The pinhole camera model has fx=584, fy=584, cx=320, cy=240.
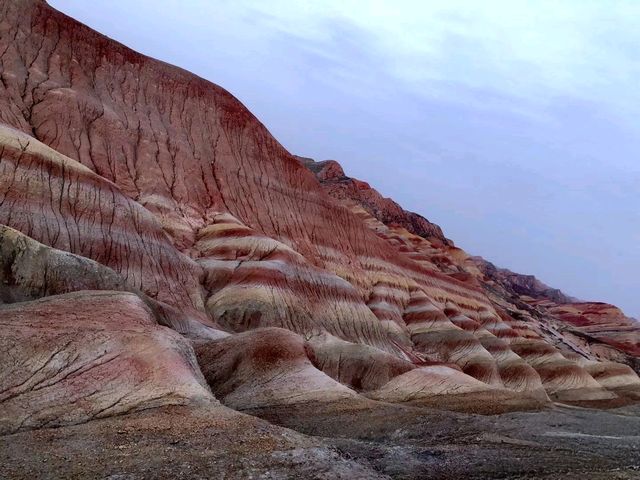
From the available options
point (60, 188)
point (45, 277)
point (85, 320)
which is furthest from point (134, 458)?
point (60, 188)

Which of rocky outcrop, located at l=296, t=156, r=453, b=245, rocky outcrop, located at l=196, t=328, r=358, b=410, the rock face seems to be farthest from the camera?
rocky outcrop, located at l=296, t=156, r=453, b=245

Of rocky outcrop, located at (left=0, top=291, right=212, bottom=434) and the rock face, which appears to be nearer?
rocky outcrop, located at (left=0, top=291, right=212, bottom=434)

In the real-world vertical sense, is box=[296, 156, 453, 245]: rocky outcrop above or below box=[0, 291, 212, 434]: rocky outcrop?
above

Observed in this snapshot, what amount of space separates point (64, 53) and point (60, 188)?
1797 cm

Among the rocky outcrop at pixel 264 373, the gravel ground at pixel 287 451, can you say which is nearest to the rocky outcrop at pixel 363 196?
the rocky outcrop at pixel 264 373

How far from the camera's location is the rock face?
43.0 ft

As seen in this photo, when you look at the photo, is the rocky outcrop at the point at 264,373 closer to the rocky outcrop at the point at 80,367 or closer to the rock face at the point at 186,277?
the rock face at the point at 186,277

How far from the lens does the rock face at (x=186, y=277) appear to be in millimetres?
13102

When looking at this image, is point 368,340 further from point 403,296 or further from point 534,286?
point 534,286

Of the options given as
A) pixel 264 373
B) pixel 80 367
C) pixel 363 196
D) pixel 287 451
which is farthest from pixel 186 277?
pixel 363 196

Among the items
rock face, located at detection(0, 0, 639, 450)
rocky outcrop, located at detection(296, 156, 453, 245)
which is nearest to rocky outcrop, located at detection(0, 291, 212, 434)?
rock face, located at detection(0, 0, 639, 450)

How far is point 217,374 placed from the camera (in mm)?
19578

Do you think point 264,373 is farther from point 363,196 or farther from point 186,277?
point 363,196

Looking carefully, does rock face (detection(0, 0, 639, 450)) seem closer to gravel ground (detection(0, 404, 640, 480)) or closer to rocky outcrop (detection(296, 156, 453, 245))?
gravel ground (detection(0, 404, 640, 480))
